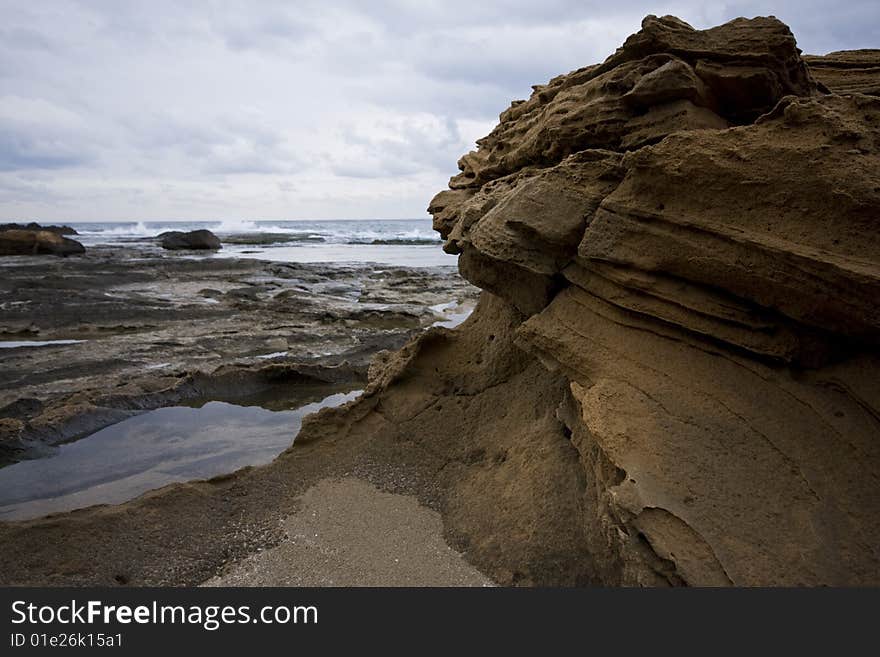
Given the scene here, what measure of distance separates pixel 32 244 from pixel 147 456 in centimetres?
3254

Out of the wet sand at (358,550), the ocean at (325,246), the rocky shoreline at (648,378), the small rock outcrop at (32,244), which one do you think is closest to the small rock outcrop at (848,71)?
the rocky shoreline at (648,378)

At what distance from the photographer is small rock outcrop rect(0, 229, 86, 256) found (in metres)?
31.8

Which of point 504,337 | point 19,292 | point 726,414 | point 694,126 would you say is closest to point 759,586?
point 726,414

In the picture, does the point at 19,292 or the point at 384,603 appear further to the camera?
the point at 19,292

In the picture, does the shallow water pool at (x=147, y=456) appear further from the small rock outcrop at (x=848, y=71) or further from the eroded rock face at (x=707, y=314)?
the small rock outcrop at (x=848, y=71)

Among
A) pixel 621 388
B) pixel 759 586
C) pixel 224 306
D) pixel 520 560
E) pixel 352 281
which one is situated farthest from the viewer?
pixel 352 281

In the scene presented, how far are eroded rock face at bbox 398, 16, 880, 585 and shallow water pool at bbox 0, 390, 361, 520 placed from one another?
124 inches

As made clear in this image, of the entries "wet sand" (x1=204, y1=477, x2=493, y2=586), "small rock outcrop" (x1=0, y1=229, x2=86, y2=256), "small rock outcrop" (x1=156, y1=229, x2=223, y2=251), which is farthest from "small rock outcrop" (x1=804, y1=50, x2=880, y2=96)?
"small rock outcrop" (x1=156, y1=229, x2=223, y2=251)

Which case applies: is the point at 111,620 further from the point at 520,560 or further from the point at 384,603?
the point at 520,560

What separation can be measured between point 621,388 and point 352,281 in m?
19.2

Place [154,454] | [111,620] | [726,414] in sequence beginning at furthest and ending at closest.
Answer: [154,454], [726,414], [111,620]

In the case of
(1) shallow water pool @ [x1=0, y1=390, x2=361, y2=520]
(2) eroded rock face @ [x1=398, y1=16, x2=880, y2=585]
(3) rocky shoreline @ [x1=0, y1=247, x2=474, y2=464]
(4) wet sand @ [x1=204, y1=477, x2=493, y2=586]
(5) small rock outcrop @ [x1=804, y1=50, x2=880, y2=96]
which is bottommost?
(1) shallow water pool @ [x1=0, y1=390, x2=361, y2=520]

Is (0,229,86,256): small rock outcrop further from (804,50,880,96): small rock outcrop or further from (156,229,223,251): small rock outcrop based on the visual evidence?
(804,50,880,96): small rock outcrop

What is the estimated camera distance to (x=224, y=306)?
15461 millimetres
